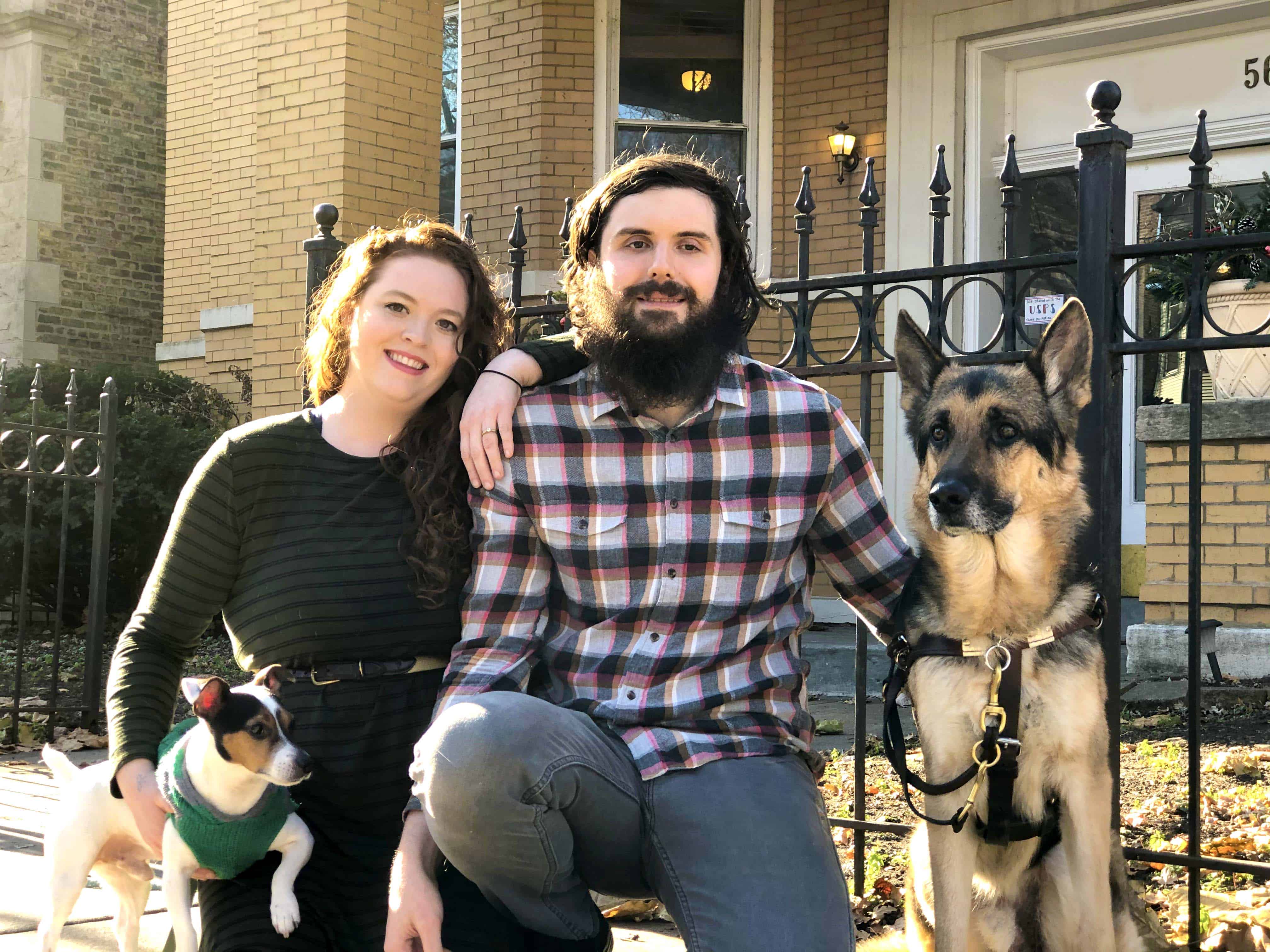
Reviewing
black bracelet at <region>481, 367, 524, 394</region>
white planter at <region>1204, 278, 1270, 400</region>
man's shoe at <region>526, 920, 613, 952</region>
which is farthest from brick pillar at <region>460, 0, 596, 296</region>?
man's shoe at <region>526, 920, 613, 952</region>

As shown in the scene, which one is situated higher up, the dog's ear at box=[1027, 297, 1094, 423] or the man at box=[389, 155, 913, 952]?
the dog's ear at box=[1027, 297, 1094, 423]

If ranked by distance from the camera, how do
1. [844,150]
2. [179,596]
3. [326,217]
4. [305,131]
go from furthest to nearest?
[844,150]
[305,131]
[326,217]
[179,596]

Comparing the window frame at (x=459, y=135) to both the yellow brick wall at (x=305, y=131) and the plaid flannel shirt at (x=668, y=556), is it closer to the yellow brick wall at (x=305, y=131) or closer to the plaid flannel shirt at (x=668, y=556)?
the yellow brick wall at (x=305, y=131)

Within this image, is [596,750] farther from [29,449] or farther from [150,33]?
[150,33]

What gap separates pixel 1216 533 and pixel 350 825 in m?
4.85

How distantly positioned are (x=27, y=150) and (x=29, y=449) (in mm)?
9444

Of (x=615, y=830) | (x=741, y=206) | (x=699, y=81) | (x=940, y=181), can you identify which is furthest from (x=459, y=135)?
(x=615, y=830)

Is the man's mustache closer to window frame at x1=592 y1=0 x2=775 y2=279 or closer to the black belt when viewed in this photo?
the black belt

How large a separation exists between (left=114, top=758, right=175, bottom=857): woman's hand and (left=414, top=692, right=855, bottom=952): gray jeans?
70cm

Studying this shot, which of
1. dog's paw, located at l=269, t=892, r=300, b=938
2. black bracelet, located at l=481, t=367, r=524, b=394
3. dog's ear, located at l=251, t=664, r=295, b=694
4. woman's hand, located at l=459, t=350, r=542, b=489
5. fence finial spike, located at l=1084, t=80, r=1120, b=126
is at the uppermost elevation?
fence finial spike, located at l=1084, t=80, r=1120, b=126

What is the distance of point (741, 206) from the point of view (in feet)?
11.2

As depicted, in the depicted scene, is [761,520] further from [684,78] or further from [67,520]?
[684,78]

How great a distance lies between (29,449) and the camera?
574 centimetres

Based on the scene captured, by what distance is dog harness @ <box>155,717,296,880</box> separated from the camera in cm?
263
